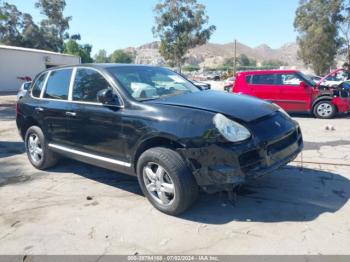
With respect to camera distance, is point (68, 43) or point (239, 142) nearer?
point (239, 142)

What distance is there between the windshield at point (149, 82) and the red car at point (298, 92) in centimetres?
688

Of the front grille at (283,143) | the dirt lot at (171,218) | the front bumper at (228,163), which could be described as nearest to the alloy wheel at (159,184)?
the dirt lot at (171,218)

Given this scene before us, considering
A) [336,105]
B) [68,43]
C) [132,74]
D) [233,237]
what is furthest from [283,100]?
[68,43]

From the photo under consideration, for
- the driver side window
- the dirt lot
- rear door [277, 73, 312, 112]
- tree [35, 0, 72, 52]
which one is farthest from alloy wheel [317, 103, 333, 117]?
tree [35, 0, 72, 52]

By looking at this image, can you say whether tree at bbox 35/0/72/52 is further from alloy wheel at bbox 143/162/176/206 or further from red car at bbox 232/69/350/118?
alloy wheel at bbox 143/162/176/206

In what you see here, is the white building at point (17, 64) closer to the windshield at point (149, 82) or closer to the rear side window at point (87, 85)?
the rear side window at point (87, 85)

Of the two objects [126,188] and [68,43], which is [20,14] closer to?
[68,43]

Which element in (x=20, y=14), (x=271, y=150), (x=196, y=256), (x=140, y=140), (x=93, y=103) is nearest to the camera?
(x=196, y=256)

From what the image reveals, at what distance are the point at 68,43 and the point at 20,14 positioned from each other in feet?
26.8

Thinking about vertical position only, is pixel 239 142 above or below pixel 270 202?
above

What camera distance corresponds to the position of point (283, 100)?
11.6 meters

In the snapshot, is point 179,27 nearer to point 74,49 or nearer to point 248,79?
point 248,79

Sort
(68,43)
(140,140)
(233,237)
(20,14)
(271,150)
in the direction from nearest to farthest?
1. (233,237)
2. (271,150)
3. (140,140)
4. (20,14)
5. (68,43)

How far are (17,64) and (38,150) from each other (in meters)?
28.7
